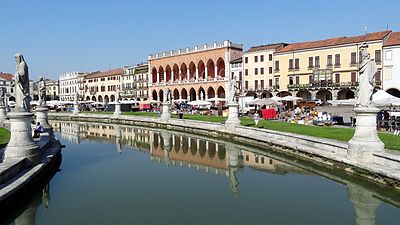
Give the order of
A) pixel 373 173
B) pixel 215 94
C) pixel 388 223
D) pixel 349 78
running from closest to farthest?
pixel 388 223 < pixel 373 173 < pixel 349 78 < pixel 215 94

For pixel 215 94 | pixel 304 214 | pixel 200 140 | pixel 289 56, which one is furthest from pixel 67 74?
pixel 304 214

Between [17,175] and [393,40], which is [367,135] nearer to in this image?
[17,175]

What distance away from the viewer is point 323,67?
47594 mm

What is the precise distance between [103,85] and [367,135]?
277ft

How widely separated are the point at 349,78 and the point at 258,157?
33899mm

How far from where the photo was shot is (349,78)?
45.2 metres

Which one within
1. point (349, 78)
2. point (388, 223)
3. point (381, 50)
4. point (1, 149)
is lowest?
point (388, 223)

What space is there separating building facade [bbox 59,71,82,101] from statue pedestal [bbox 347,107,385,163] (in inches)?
3811

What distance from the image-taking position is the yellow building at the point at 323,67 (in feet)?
145

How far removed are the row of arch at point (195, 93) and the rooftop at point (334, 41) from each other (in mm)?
12047

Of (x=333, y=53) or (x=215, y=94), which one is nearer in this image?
(x=333, y=53)

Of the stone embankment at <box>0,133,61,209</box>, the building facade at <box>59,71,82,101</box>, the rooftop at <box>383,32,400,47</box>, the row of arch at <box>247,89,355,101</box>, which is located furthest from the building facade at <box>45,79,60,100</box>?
the stone embankment at <box>0,133,61,209</box>

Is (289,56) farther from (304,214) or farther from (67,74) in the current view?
(67,74)

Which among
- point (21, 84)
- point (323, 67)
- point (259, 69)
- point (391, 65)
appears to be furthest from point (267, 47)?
point (21, 84)
